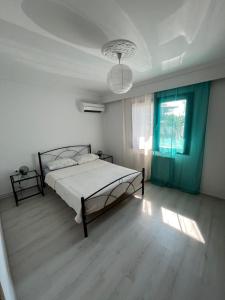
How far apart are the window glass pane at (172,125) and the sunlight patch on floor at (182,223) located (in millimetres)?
1352

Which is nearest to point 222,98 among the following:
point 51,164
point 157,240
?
point 157,240

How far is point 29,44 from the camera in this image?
1.63 m

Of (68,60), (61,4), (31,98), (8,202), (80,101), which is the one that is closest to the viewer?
(61,4)

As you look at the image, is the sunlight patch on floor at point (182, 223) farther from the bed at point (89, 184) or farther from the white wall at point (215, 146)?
the white wall at point (215, 146)

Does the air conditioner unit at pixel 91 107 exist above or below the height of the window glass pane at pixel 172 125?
above

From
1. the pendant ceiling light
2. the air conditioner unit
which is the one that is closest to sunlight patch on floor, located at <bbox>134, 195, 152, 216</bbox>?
the pendant ceiling light

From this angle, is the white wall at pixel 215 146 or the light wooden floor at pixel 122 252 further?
the white wall at pixel 215 146

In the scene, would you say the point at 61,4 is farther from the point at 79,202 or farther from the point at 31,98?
the point at 31,98

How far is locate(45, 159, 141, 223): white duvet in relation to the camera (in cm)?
202

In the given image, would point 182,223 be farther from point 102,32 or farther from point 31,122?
point 31,122

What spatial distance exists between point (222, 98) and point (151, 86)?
1.41 m

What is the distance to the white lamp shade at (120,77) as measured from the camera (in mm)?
1675

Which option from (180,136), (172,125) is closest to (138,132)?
(172,125)

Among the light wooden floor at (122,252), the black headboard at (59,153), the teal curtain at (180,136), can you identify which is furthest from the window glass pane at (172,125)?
the black headboard at (59,153)
